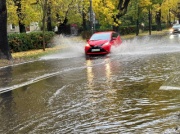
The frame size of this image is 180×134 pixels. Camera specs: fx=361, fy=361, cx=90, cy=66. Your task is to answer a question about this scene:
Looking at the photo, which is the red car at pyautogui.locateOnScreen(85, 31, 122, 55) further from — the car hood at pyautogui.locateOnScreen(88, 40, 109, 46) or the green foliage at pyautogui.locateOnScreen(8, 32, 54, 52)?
the green foliage at pyautogui.locateOnScreen(8, 32, 54, 52)

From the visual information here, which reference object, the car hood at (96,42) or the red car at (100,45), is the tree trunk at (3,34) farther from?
the car hood at (96,42)

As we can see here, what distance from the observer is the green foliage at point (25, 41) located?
27075mm

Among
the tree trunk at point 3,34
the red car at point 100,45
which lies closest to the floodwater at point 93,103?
the tree trunk at point 3,34

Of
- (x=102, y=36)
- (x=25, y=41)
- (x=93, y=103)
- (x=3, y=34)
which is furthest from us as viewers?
(x=25, y=41)

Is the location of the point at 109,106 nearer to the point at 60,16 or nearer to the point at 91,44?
the point at 91,44

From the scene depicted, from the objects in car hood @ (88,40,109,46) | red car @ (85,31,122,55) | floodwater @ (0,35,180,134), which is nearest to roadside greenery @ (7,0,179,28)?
red car @ (85,31,122,55)

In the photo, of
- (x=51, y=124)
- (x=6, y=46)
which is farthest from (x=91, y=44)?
(x=51, y=124)

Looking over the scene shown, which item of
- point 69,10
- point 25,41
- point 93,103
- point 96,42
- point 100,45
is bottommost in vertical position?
point 93,103

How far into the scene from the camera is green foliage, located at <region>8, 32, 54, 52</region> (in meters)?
27.1

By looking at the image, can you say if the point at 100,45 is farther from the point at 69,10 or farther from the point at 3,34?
the point at 69,10

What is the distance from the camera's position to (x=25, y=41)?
28.6m

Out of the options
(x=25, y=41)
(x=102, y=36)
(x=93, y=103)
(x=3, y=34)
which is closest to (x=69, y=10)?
(x=25, y=41)

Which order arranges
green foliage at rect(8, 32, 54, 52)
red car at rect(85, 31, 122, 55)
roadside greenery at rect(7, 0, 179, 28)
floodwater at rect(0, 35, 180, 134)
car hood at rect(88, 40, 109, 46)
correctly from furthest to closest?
roadside greenery at rect(7, 0, 179, 28), green foliage at rect(8, 32, 54, 52), car hood at rect(88, 40, 109, 46), red car at rect(85, 31, 122, 55), floodwater at rect(0, 35, 180, 134)

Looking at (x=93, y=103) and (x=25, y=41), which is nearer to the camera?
(x=93, y=103)
